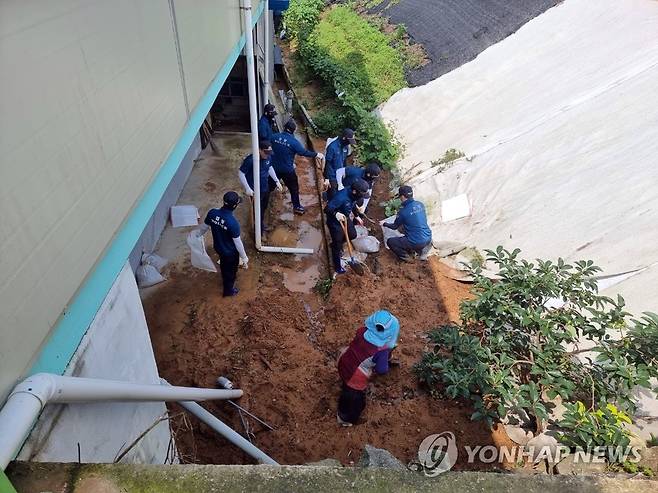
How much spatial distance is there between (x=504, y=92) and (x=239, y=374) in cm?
805

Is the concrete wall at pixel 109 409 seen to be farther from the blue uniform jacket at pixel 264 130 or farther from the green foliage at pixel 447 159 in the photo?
the green foliage at pixel 447 159

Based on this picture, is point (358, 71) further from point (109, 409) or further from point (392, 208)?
point (109, 409)

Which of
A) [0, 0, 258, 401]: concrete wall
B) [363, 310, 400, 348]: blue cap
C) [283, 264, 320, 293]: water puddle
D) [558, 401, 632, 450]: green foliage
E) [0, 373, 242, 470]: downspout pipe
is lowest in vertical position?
[283, 264, 320, 293]: water puddle

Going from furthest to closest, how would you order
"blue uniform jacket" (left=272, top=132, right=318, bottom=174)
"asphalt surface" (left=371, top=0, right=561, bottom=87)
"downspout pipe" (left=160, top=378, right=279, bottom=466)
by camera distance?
"asphalt surface" (left=371, top=0, right=561, bottom=87)
"blue uniform jacket" (left=272, top=132, right=318, bottom=174)
"downspout pipe" (left=160, top=378, right=279, bottom=466)

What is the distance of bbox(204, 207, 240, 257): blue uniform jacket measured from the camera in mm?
5477

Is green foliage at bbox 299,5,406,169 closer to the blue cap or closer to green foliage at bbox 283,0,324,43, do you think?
green foliage at bbox 283,0,324,43

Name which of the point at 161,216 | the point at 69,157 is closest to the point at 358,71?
the point at 161,216

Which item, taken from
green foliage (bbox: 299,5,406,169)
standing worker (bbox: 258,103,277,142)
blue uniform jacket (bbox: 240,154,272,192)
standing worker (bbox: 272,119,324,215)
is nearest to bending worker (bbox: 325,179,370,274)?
blue uniform jacket (bbox: 240,154,272,192)

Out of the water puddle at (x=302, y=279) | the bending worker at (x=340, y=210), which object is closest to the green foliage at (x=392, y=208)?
the bending worker at (x=340, y=210)

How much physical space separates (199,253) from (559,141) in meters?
6.32

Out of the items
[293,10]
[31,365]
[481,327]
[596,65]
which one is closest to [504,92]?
[596,65]

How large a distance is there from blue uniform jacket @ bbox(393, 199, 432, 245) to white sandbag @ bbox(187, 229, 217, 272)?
316 cm

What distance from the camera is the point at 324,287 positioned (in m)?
6.51

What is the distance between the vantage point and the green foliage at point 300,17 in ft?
53.5
